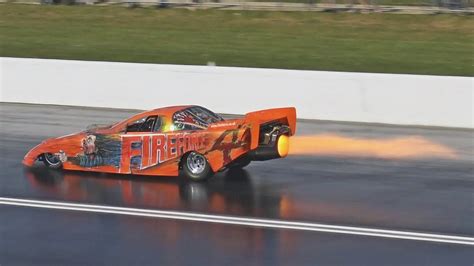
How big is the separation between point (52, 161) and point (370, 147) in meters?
6.28

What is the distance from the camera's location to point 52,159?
1555cm

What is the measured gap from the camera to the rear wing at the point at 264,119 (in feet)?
44.9

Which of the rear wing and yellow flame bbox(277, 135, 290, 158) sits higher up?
the rear wing

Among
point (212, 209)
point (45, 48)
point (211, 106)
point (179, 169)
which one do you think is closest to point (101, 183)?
point (179, 169)

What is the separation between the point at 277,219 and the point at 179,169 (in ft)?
9.36

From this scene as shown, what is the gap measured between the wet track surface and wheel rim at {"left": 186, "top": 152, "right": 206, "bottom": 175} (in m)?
0.23

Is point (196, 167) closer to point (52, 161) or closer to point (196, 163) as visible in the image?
point (196, 163)

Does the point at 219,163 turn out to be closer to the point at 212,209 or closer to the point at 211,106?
the point at 212,209

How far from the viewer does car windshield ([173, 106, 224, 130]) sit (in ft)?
46.9

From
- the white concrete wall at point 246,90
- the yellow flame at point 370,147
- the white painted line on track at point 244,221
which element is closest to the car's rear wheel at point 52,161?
the white painted line on track at point 244,221

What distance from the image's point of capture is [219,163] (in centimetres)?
1405

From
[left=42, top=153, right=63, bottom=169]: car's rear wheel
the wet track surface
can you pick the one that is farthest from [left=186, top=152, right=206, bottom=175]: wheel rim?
[left=42, top=153, right=63, bottom=169]: car's rear wheel

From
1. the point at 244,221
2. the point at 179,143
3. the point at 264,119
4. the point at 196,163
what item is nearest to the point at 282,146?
the point at 264,119

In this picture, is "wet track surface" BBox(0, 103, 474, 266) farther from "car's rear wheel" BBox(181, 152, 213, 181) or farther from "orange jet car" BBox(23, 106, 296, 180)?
"orange jet car" BBox(23, 106, 296, 180)
